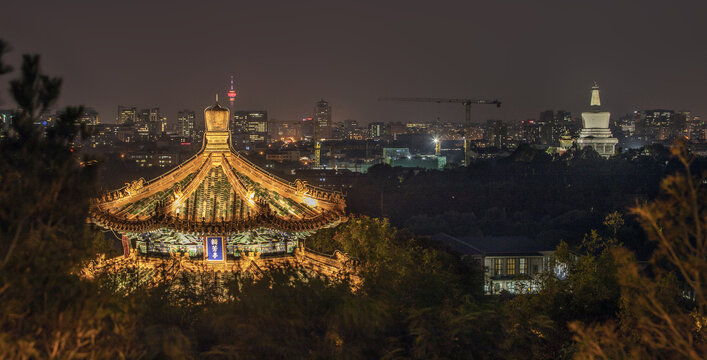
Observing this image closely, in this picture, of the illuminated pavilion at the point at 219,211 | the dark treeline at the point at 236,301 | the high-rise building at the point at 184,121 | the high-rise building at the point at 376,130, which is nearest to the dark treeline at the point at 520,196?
the illuminated pavilion at the point at 219,211

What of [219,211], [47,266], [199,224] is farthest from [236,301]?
[47,266]

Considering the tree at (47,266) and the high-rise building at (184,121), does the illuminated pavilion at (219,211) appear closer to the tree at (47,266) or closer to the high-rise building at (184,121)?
the tree at (47,266)

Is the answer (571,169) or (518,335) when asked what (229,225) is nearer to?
(518,335)

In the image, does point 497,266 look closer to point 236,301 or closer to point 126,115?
point 236,301

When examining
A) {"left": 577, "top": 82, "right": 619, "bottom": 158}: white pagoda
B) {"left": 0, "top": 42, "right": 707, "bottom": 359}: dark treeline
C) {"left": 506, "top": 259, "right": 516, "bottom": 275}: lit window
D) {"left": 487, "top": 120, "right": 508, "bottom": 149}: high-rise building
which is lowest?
{"left": 506, "top": 259, "right": 516, "bottom": 275}: lit window

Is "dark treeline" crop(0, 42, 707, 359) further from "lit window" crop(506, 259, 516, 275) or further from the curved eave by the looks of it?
"lit window" crop(506, 259, 516, 275)

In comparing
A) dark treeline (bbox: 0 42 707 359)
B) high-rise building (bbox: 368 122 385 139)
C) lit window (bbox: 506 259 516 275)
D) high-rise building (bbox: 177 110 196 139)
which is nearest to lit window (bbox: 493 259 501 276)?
lit window (bbox: 506 259 516 275)

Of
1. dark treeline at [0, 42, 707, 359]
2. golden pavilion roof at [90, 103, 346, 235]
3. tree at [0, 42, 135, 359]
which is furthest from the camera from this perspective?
golden pavilion roof at [90, 103, 346, 235]
